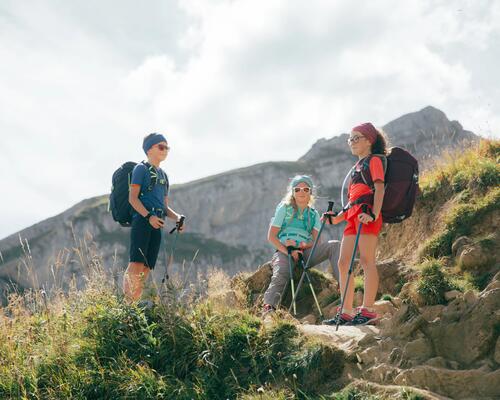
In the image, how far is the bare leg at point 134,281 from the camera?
6.31 m

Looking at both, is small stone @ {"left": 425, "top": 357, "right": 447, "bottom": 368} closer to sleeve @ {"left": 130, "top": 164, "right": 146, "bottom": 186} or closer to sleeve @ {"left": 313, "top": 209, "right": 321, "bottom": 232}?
sleeve @ {"left": 313, "top": 209, "right": 321, "bottom": 232}

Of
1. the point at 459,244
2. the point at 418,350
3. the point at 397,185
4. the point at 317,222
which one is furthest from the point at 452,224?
the point at 418,350

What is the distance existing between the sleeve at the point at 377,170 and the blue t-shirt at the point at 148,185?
261 centimetres

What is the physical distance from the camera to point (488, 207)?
7.43 m

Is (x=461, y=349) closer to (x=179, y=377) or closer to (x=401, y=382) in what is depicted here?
(x=401, y=382)

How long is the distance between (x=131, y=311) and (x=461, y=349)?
332cm

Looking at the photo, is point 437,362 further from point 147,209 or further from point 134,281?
point 147,209

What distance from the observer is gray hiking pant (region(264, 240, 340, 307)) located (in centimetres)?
747

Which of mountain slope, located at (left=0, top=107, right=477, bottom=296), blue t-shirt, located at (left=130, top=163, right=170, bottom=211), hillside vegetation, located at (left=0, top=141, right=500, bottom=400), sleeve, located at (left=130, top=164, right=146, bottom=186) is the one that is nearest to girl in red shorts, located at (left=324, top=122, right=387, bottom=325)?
hillside vegetation, located at (left=0, top=141, right=500, bottom=400)

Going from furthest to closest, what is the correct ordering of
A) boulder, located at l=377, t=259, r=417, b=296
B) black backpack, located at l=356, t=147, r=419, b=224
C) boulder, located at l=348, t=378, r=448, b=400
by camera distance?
boulder, located at l=377, t=259, r=417, b=296 < black backpack, located at l=356, t=147, r=419, b=224 < boulder, located at l=348, t=378, r=448, b=400

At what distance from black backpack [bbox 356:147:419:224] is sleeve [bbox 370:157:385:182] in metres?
0.08

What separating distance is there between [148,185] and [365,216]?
2662mm

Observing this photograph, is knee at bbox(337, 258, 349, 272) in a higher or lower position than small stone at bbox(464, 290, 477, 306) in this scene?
higher

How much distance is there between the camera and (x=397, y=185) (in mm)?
6602
